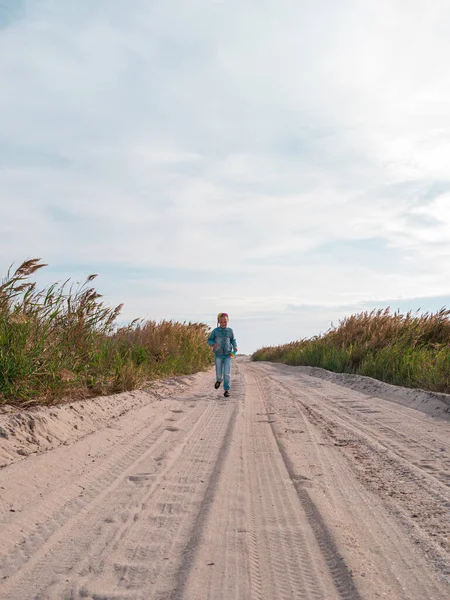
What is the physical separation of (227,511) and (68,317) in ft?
17.8

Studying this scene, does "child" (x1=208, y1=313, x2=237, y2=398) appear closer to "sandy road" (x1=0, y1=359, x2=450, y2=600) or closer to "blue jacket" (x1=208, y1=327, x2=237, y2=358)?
"blue jacket" (x1=208, y1=327, x2=237, y2=358)

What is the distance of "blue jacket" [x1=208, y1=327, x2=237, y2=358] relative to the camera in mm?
11602

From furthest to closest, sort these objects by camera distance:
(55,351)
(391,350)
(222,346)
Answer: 1. (391,350)
2. (222,346)
3. (55,351)

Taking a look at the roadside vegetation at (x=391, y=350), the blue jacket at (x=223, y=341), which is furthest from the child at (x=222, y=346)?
the roadside vegetation at (x=391, y=350)

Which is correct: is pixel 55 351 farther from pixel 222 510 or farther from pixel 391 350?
pixel 391 350

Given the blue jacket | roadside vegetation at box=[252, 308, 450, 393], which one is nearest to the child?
the blue jacket

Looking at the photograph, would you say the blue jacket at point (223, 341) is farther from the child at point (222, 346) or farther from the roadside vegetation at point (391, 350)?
the roadside vegetation at point (391, 350)

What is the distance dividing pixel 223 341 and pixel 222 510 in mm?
8194

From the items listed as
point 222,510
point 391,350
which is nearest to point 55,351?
point 222,510

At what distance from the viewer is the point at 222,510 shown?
3492mm

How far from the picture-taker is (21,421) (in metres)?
5.29

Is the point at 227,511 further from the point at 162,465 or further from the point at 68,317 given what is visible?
the point at 68,317

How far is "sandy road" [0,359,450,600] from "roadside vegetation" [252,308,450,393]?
3.88 meters

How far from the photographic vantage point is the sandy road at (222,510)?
8.25 ft
